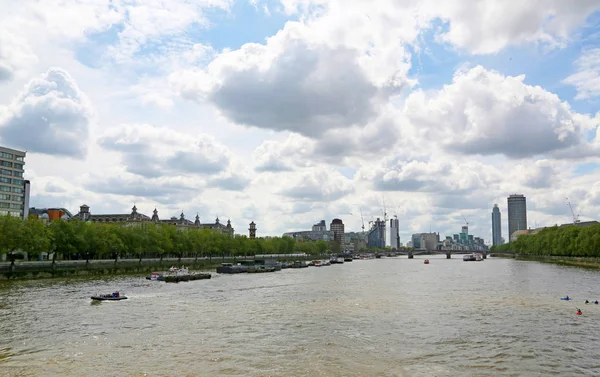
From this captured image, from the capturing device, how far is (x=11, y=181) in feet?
563

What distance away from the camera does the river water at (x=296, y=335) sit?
37.8m

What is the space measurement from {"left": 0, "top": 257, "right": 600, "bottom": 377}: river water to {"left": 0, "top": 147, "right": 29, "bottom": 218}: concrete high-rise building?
→ 98.4 meters

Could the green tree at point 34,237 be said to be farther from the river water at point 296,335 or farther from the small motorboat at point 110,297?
the small motorboat at point 110,297


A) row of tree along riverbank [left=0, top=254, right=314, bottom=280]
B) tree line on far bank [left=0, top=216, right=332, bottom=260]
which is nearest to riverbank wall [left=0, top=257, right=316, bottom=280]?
row of tree along riverbank [left=0, top=254, right=314, bottom=280]

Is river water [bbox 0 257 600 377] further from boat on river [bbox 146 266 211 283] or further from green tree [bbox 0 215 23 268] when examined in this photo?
boat on river [bbox 146 266 211 283]

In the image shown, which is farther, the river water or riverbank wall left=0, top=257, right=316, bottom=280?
riverbank wall left=0, top=257, right=316, bottom=280

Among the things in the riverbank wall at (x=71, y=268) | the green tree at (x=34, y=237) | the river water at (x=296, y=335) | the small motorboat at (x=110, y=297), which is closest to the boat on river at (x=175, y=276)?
the riverbank wall at (x=71, y=268)

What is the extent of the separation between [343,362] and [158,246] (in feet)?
471

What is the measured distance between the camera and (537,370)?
37.5m

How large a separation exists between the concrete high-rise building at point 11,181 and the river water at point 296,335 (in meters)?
98.4

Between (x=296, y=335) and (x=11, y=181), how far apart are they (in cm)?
15637

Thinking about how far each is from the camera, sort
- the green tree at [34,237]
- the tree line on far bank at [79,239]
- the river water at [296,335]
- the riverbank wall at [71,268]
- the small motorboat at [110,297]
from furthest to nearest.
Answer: the green tree at [34,237] < the tree line on far bank at [79,239] < the riverbank wall at [71,268] < the small motorboat at [110,297] < the river water at [296,335]

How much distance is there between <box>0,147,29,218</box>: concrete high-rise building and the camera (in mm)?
167625

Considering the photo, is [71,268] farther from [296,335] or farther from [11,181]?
[296,335]
